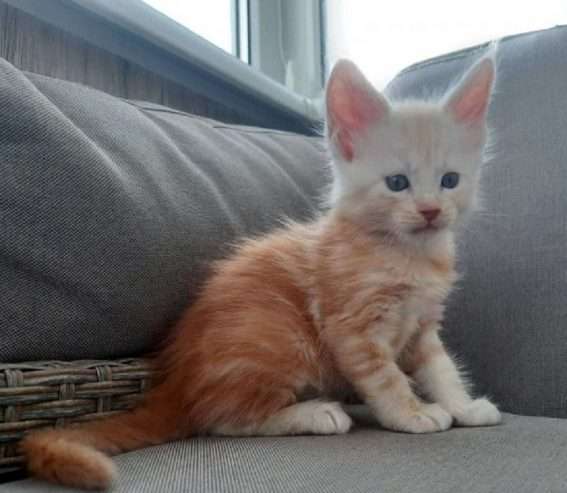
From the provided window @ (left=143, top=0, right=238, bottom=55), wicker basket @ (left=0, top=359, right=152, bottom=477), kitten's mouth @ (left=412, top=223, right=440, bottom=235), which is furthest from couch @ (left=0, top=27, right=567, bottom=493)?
window @ (left=143, top=0, right=238, bottom=55)

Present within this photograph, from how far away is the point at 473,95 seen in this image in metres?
1.19

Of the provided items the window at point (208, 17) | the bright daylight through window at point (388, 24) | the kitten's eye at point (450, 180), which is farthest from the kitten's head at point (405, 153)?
the bright daylight through window at point (388, 24)

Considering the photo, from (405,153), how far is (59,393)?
0.62 m

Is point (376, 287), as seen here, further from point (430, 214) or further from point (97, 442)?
point (97, 442)

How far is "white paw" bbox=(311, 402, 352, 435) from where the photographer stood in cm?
99

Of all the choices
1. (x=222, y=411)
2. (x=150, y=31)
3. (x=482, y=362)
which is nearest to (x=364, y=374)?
(x=222, y=411)

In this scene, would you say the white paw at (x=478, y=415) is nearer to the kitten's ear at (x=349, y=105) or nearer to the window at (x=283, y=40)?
the kitten's ear at (x=349, y=105)

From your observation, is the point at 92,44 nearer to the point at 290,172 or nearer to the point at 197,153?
the point at 197,153

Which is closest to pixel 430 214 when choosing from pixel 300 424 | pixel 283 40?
pixel 300 424

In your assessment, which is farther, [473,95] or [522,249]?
[522,249]

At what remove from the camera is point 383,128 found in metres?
1.14

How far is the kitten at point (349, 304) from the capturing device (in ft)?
3.30

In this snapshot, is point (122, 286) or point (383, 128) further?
point (383, 128)

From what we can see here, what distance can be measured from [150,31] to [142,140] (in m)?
0.39
